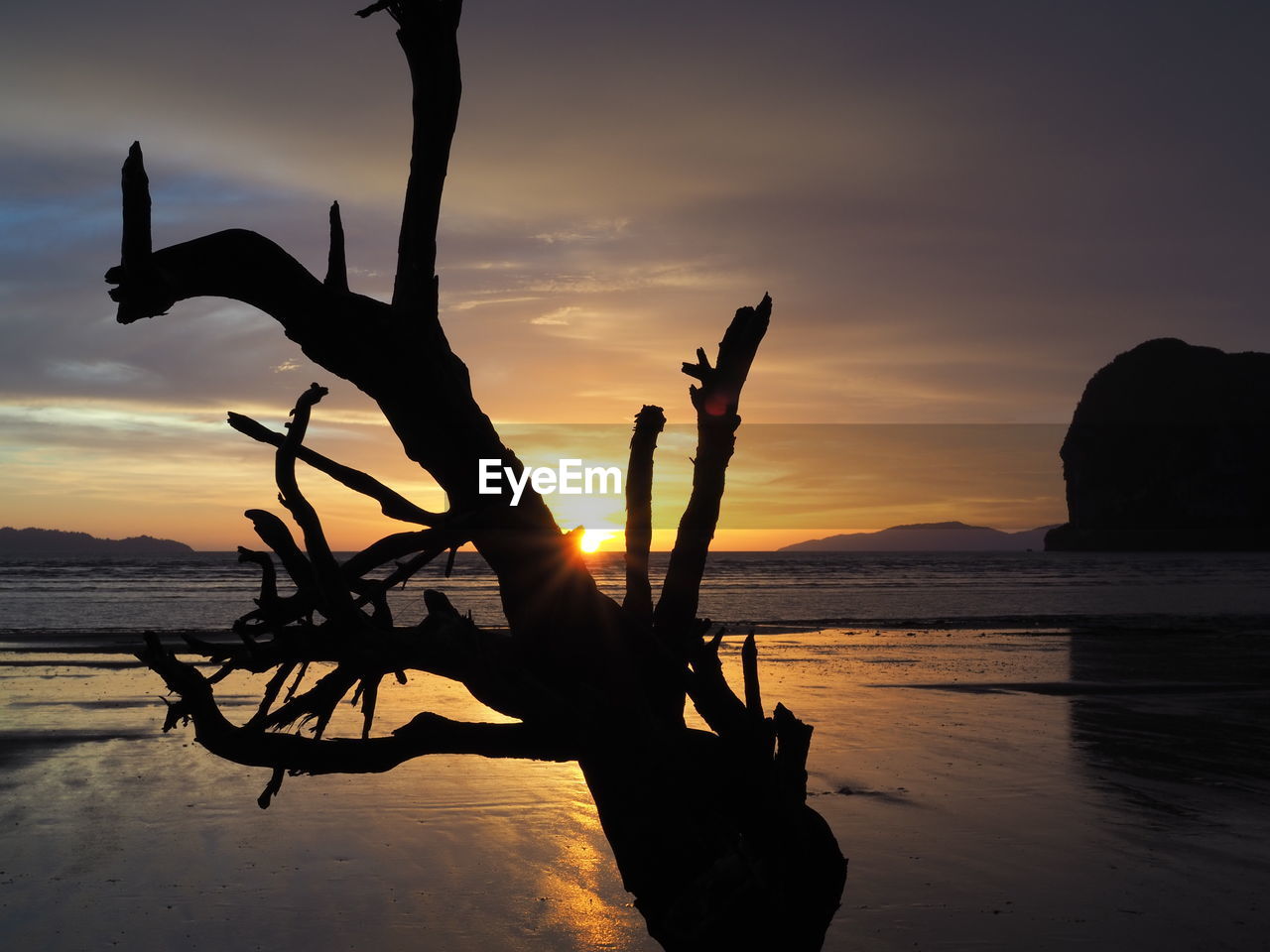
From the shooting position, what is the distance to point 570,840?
8.73m

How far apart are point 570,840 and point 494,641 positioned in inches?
229

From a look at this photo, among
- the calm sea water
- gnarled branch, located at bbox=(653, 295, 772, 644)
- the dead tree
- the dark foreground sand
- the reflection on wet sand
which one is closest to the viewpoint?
the dead tree

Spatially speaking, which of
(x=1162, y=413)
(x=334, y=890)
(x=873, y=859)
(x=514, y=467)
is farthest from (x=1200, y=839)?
(x=1162, y=413)

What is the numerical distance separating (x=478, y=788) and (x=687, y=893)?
24.9ft

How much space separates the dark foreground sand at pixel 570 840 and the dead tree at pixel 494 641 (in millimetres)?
3518

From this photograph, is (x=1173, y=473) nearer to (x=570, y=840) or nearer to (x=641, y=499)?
(x=570, y=840)

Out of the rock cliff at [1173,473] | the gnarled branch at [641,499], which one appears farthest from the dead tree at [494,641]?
the rock cliff at [1173,473]

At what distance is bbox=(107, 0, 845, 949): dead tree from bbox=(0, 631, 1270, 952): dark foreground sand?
3.52 meters

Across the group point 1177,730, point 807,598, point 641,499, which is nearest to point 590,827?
point 641,499

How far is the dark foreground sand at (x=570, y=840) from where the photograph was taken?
269 inches

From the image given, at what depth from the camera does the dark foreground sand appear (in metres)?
6.83

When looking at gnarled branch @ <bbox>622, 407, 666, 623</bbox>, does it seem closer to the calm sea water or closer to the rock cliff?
the calm sea water

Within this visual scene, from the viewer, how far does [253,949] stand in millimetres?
6473

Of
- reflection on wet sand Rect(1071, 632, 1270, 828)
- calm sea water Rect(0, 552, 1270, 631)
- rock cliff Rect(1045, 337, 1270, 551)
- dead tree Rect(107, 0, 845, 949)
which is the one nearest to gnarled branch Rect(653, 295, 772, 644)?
dead tree Rect(107, 0, 845, 949)
